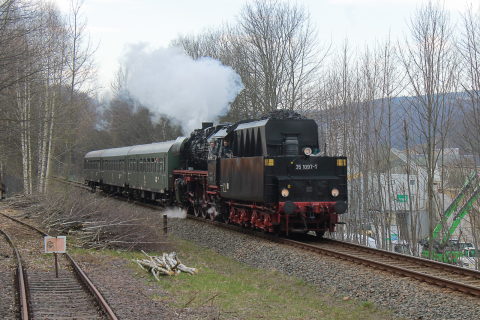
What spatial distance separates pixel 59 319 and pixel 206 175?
9658mm

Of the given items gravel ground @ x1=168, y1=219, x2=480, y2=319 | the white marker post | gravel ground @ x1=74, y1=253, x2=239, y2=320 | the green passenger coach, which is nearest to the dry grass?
gravel ground @ x1=74, y1=253, x2=239, y2=320

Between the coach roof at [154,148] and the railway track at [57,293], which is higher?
the coach roof at [154,148]

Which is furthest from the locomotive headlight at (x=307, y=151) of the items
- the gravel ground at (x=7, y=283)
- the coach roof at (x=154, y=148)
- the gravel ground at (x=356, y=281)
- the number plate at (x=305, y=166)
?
the coach roof at (x=154, y=148)

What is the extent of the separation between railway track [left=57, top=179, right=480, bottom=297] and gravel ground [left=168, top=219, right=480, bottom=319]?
0.50 feet

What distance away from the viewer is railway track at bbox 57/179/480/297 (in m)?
6.68

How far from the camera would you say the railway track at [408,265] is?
21.9 feet

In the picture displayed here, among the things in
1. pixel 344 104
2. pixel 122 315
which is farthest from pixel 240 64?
pixel 122 315

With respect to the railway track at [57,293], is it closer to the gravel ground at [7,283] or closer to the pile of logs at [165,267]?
the gravel ground at [7,283]

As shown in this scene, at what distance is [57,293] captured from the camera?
707 cm

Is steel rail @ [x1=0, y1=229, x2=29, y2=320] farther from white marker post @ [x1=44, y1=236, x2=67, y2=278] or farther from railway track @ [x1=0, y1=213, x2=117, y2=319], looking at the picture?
white marker post @ [x1=44, y1=236, x2=67, y2=278]

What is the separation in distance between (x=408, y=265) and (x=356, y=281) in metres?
1.47

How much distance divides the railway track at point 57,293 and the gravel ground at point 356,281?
3.76 metres

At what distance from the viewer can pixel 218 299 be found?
7.00 metres

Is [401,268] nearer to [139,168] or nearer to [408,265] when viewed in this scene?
[408,265]
